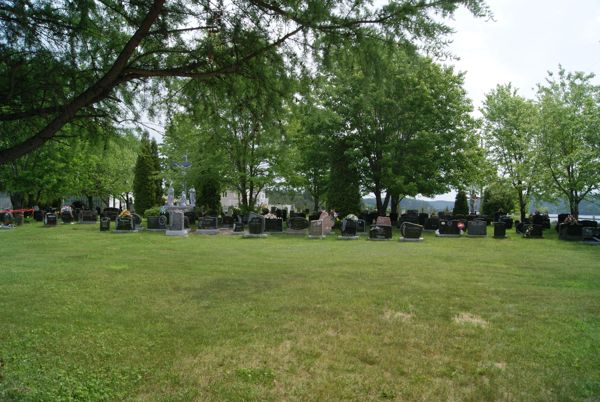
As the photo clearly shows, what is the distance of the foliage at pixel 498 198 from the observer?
104ft

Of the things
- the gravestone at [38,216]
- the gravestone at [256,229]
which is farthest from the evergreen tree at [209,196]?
the gravestone at [38,216]

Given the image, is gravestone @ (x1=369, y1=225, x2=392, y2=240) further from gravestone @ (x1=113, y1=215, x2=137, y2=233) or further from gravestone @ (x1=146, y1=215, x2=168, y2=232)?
gravestone @ (x1=113, y1=215, x2=137, y2=233)

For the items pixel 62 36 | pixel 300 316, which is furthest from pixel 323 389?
pixel 62 36

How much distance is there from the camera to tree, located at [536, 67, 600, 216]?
23328mm

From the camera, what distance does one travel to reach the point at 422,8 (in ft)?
11.6

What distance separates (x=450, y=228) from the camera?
21172mm

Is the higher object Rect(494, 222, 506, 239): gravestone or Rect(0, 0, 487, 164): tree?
Rect(0, 0, 487, 164): tree

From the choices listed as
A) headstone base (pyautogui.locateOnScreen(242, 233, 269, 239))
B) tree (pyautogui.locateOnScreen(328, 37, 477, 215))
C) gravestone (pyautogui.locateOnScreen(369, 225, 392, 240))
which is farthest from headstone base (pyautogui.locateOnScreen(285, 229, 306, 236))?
tree (pyautogui.locateOnScreen(328, 37, 477, 215))

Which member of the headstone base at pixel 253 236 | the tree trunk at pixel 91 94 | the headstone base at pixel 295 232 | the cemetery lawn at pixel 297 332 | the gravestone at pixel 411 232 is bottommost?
the cemetery lawn at pixel 297 332

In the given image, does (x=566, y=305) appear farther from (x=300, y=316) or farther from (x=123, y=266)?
(x=123, y=266)

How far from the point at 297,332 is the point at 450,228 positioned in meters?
17.4

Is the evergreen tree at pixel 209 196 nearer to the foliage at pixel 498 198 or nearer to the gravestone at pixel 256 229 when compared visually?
the gravestone at pixel 256 229

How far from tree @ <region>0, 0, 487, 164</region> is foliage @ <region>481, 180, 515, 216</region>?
3094cm

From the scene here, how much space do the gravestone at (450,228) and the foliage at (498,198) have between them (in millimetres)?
12429
